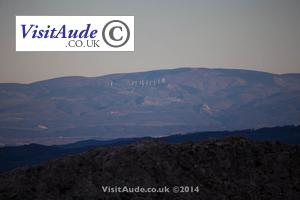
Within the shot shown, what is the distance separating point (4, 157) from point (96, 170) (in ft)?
33.2

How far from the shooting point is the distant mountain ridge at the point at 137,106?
15844mm

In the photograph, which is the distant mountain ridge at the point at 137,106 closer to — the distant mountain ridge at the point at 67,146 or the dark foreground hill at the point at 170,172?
the distant mountain ridge at the point at 67,146

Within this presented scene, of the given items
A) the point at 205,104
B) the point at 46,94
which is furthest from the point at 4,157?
the point at 205,104

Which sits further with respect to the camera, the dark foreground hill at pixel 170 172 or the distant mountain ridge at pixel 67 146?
the distant mountain ridge at pixel 67 146

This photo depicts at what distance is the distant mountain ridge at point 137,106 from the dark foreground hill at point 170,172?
6047 millimetres

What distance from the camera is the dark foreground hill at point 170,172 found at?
8.19 metres

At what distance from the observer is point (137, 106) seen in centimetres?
1574

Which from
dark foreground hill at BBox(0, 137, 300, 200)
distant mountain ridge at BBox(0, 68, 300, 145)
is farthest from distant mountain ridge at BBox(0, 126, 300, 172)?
dark foreground hill at BBox(0, 137, 300, 200)

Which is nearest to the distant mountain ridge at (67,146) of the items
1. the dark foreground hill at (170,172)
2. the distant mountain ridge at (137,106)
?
the distant mountain ridge at (137,106)

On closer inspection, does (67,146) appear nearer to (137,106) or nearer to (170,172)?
(137,106)

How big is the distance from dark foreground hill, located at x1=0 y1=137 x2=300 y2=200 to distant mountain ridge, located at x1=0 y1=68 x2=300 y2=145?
605 cm

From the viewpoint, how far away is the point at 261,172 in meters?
8.71

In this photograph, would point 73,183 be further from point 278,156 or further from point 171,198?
point 278,156

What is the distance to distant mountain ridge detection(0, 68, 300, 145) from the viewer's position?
52.0 feet
